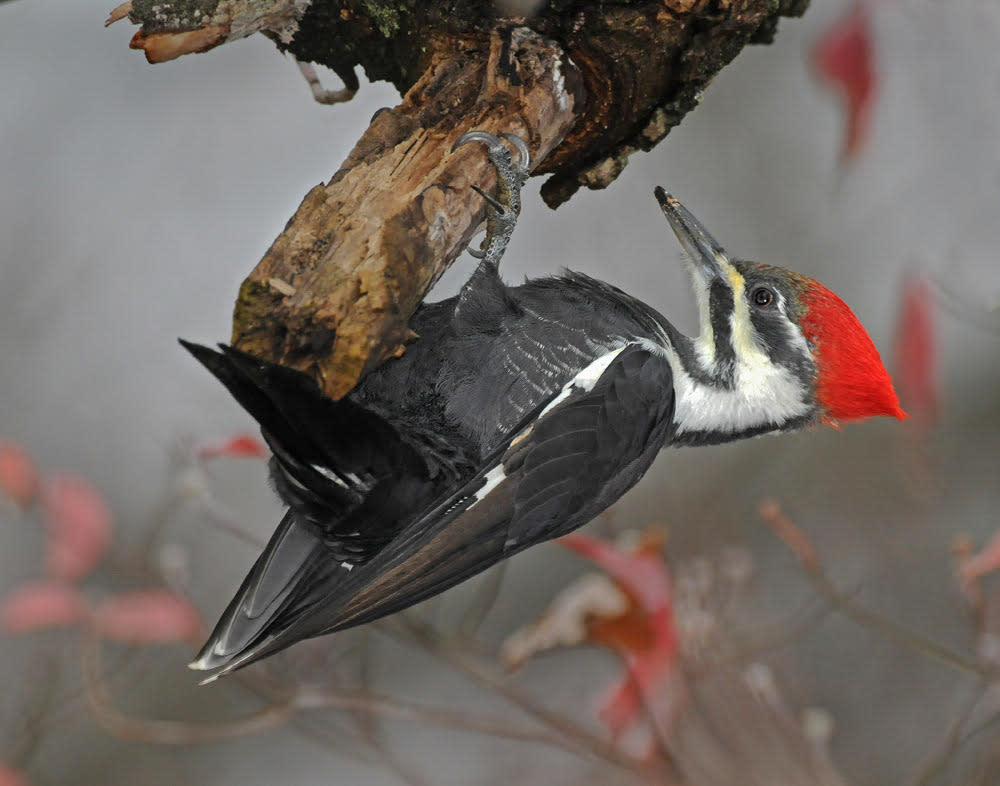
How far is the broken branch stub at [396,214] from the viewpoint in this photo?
2.24 metres

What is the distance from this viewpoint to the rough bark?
226cm

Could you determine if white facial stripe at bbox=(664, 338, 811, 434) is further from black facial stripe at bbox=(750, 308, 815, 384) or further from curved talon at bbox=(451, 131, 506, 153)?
curved talon at bbox=(451, 131, 506, 153)

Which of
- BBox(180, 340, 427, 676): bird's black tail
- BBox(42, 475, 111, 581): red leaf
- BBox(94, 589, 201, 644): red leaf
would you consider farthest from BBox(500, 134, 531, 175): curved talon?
BBox(42, 475, 111, 581): red leaf

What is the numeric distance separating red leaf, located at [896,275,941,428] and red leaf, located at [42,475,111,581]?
8.02 feet

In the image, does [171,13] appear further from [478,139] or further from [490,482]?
[490,482]

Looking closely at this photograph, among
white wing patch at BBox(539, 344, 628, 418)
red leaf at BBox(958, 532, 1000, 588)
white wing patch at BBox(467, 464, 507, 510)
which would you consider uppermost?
white wing patch at BBox(539, 344, 628, 418)

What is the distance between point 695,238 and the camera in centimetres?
309

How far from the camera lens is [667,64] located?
284 cm

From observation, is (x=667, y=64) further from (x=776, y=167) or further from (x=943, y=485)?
(x=943, y=485)

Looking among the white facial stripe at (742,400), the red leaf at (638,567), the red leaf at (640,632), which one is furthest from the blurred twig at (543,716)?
the white facial stripe at (742,400)

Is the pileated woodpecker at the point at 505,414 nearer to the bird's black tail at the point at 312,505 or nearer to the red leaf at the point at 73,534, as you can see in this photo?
the bird's black tail at the point at 312,505

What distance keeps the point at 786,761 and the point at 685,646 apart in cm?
34

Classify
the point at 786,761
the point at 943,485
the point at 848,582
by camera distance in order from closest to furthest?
the point at 786,761 < the point at 848,582 < the point at 943,485

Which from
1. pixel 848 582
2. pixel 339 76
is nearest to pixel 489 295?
pixel 339 76
